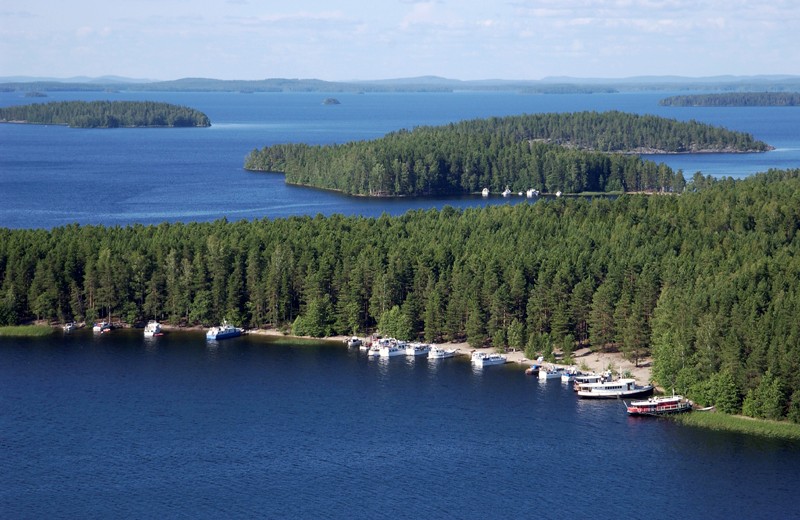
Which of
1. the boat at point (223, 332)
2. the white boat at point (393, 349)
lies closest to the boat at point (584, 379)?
the white boat at point (393, 349)

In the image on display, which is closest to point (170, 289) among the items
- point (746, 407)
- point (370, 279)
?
point (370, 279)

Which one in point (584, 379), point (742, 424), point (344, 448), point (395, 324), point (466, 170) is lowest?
point (344, 448)

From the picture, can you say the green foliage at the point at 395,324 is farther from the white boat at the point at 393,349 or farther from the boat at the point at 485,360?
the boat at the point at 485,360

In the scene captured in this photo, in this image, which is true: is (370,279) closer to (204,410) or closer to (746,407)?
(204,410)

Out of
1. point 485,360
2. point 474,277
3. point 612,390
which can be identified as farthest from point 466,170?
point 612,390

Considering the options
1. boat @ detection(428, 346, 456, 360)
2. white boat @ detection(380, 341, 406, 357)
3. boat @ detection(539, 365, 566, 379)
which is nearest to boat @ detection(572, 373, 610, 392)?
boat @ detection(539, 365, 566, 379)

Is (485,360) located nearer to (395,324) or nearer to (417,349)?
(417,349)

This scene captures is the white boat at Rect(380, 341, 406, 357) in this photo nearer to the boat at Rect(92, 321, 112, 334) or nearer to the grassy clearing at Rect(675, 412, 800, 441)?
the grassy clearing at Rect(675, 412, 800, 441)
